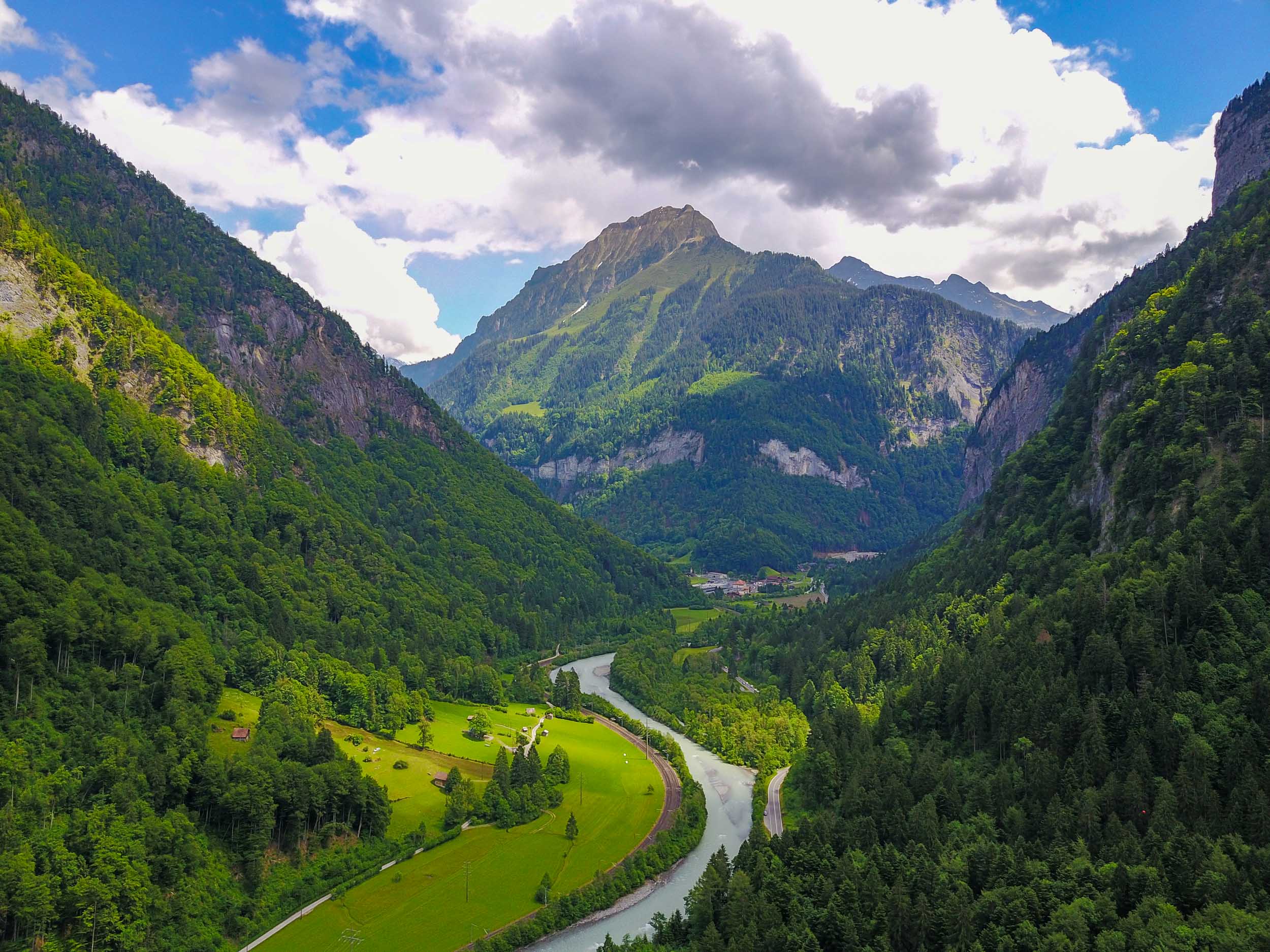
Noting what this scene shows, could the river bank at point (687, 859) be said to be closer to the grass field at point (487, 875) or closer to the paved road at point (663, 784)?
the paved road at point (663, 784)

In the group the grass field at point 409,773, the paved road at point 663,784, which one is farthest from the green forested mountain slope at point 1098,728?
the grass field at point 409,773

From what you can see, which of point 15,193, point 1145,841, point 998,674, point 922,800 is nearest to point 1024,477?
point 998,674

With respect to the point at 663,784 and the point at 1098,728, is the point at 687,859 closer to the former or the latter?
the point at 663,784

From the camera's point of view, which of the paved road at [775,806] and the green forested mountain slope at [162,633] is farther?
the paved road at [775,806]

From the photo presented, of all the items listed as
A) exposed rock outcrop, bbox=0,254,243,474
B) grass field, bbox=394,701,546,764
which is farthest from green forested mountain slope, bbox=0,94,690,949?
grass field, bbox=394,701,546,764

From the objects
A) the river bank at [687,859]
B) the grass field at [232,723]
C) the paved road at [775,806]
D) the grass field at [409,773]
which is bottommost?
the river bank at [687,859]

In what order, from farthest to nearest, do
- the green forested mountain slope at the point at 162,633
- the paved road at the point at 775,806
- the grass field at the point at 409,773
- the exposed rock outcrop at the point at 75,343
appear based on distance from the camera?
the exposed rock outcrop at the point at 75,343 → the paved road at the point at 775,806 → the grass field at the point at 409,773 → the green forested mountain slope at the point at 162,633

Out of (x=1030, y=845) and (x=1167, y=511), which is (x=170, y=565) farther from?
(x=1167, y=511)
